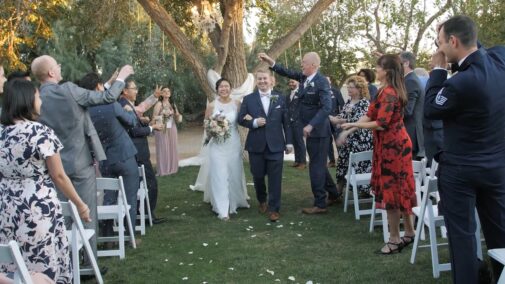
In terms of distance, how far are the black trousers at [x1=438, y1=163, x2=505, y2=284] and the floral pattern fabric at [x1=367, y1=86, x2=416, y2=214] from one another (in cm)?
167

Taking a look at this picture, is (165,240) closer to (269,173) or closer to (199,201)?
(269,173)

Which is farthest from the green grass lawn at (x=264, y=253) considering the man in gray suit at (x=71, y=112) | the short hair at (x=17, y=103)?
the short hair at (x=17, y=103)

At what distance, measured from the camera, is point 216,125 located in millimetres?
7547

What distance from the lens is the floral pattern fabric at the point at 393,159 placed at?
211 inches

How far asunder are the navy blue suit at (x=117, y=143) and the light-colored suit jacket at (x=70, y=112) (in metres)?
0.97

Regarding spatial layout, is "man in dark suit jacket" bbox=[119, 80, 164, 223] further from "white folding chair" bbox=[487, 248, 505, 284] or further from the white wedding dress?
"white folding chair" bbox=[487, 248, 505, 284]

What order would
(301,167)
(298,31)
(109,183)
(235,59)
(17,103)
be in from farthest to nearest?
1. (298,31)
2. (235,59)
3. (301,167)
4. (109,183)
5. (17,103)

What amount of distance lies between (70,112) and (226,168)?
10.6 feet

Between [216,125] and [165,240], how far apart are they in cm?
180

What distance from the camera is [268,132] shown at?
24.0ft

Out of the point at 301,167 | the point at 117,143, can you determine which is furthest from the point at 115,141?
the point at 301,167

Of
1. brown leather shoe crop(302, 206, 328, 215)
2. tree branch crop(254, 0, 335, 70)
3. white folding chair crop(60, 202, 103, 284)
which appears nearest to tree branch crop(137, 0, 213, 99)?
tree branch crop(254, 0, 335, 70)

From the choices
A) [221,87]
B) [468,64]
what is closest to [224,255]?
[221,87]

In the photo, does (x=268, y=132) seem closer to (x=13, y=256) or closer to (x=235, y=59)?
(x=13, y=256)
